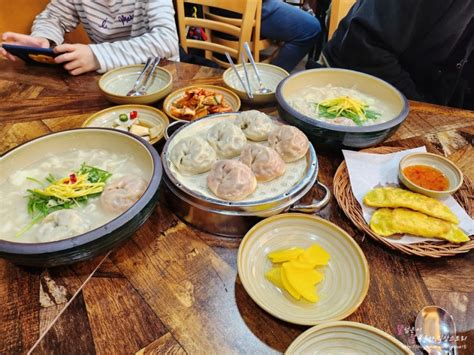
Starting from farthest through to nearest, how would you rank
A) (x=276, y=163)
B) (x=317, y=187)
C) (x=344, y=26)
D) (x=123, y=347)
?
(x=344, y=26)
(x=317, y=187)
(x=276, y=163)
(x=123, y=347)

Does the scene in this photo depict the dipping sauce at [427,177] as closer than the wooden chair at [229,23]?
Yes

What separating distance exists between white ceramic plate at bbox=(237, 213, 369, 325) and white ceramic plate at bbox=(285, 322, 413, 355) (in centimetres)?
4

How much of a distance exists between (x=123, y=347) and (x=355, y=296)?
1.88ft

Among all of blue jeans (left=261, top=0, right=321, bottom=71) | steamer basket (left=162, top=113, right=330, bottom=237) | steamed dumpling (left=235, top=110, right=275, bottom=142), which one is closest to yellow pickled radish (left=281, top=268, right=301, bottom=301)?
steamer basket (left=162, top=113, right=330, bottom=237)

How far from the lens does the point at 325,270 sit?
3.05 feet

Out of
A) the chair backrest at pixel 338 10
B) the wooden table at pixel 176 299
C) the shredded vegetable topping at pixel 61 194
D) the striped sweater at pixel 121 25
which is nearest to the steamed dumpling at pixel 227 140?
the wooden table at pixel 176 299

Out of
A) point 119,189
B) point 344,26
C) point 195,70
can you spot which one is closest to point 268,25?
point 344,26

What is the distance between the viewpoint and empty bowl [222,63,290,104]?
164cm

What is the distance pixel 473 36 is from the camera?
1915mm

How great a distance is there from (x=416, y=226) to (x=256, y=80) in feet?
3.71

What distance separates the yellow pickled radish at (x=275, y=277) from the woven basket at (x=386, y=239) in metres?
0.34

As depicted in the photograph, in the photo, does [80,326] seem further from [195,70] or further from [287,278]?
[195,70]

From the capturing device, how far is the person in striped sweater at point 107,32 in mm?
1901

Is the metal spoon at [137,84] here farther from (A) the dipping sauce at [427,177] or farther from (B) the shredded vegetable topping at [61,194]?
(A) the dipping sauce at [427,177]
